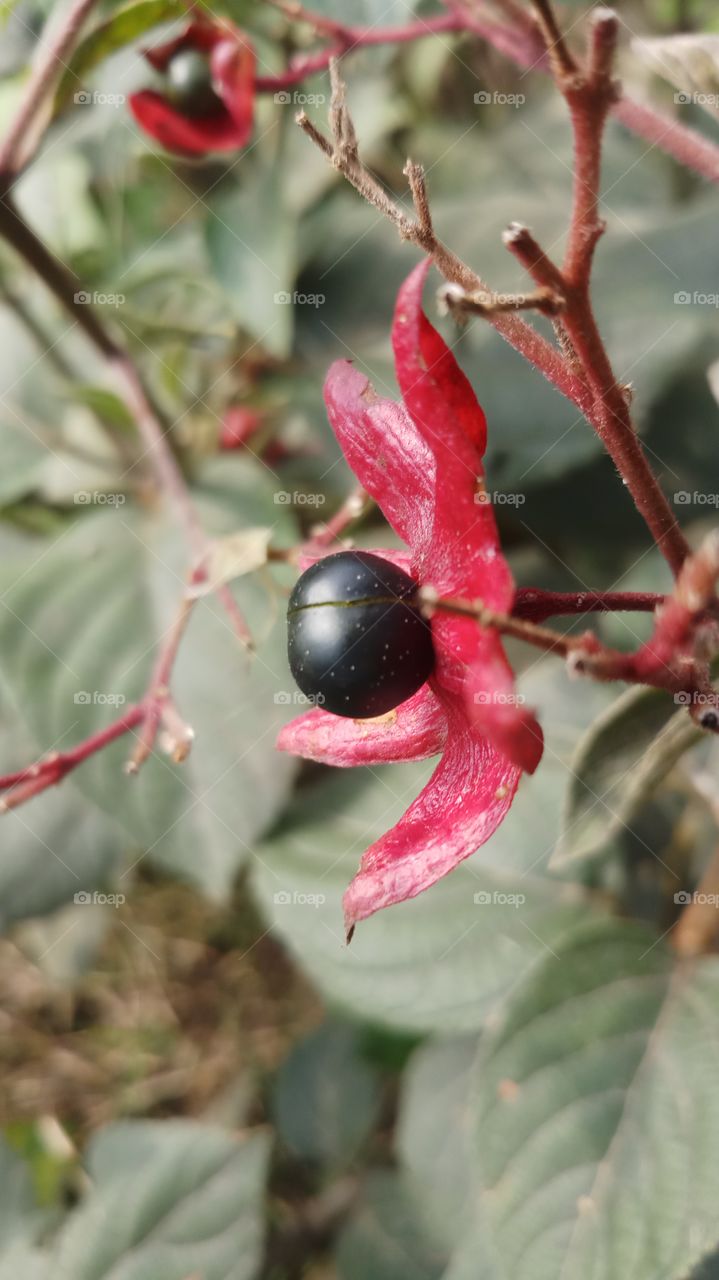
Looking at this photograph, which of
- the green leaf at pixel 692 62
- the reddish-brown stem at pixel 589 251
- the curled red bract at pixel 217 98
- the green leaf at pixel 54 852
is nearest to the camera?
the reddish-brown stem at pixel 589 251

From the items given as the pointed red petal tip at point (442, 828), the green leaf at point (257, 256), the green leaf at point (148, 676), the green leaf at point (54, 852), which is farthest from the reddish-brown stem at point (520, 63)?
the green leaf at point (54, 852)

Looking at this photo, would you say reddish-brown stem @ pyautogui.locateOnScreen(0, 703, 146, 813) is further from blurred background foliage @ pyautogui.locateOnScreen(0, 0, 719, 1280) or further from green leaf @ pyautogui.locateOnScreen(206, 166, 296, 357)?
green leaf @ pyautogui.locateOnScreen(206, 166, 296, 357)

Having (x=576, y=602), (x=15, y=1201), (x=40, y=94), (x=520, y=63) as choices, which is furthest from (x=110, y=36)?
(x=15, y=1201)

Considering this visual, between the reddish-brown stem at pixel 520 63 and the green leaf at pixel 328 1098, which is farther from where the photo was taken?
the green leaf at pixel 328 1098

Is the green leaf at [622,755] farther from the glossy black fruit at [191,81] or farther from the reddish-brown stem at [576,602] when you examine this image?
the glossy black fruit at [191,81]

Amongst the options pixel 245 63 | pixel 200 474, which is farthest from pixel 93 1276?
pixel 245 63
